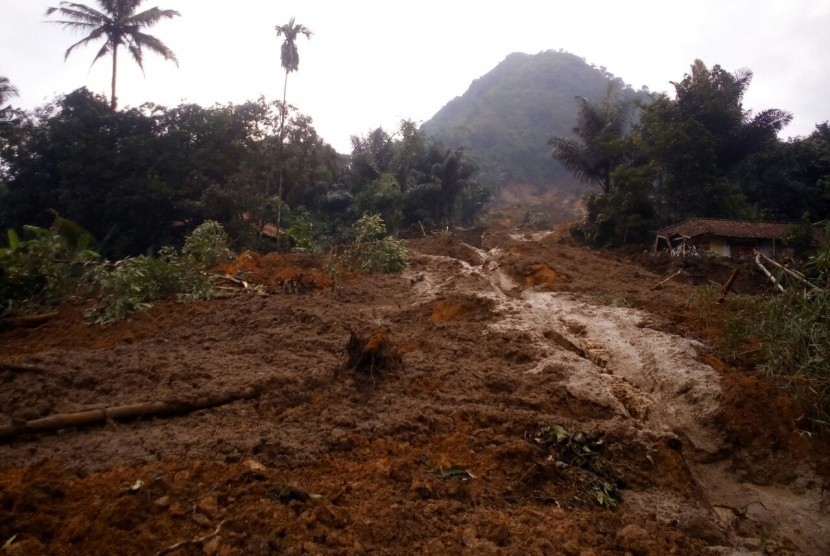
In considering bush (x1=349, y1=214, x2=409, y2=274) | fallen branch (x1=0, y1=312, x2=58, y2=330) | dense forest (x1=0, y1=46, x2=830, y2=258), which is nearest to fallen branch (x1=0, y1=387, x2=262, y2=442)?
fallen branch (x1=0, y1=312, x2=58, y2=330)

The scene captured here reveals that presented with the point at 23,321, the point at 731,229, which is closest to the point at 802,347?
the point at 23,321

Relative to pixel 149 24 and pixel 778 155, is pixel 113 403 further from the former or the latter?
pixel 778 155

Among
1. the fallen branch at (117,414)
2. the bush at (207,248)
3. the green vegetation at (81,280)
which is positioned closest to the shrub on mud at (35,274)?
the green vegetation at (81,280)

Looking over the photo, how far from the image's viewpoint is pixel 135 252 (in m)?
18.5

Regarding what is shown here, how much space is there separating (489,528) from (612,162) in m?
23.3

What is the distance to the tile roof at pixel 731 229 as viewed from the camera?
1691 cm

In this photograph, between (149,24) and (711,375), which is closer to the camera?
(711,375)

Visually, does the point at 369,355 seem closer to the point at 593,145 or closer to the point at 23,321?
the point at 23,321

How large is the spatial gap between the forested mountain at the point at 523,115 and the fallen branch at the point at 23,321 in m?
41.2

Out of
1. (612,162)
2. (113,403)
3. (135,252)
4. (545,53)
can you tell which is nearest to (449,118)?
(545,53)

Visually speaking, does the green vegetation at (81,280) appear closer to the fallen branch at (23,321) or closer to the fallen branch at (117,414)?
the fallen branch at (23,321)

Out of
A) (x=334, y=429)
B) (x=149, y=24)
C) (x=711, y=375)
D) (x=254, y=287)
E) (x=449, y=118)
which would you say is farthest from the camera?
(x=449, y=118)

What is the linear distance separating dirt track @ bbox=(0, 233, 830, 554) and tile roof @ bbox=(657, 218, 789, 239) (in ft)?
37.9

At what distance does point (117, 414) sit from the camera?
3953 mm
